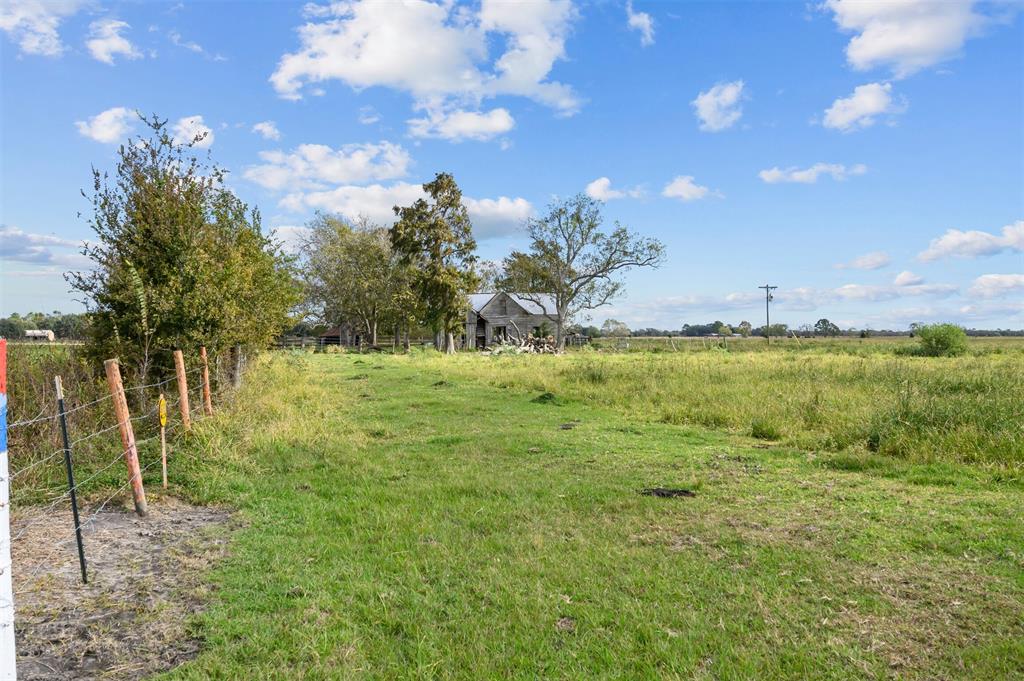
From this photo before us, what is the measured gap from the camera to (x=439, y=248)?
44.8m

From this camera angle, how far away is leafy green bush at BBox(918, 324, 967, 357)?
33.7 m

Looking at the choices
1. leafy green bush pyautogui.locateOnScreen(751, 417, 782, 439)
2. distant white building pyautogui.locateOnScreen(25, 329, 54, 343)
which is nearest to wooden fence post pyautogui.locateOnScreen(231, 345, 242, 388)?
distant white building pyautogui.locateOnScreen(25, 329, 54, 343)

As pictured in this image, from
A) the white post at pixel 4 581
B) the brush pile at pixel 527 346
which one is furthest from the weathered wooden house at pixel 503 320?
the white post at pixel 4 581

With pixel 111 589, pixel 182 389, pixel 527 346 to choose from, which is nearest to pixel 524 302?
pixel 527 346

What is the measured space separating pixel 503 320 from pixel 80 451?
49.8 meters

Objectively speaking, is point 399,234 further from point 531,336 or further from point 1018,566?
point 1018,566

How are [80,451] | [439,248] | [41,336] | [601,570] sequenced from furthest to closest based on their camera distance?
1. [439,248]
2. [41,336]
3. [80,451]
4. [601,570]

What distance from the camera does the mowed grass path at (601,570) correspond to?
3.47 meters

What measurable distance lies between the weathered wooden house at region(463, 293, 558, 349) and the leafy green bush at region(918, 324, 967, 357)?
2979 cm

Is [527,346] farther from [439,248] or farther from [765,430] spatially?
[765,430]

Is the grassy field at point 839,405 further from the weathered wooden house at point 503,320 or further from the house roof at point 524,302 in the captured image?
the house roof at point 524,302

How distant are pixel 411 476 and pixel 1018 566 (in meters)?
5.97

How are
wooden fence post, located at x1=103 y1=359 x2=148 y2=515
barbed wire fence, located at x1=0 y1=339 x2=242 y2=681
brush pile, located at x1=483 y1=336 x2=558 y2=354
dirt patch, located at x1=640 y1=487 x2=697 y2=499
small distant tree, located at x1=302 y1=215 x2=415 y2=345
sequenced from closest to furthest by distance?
1. barbed wire fence, located at x1=0 y1=339 x2=242 y2=681
2. wooden fence post, located at x1=103 y1=359 x2=148 y2=515
3. dirt patch, located at x1=640 y1=487 x2=697 y2=499
4. brush pile, located at x1=483 y1=336 x2=558 y2=354
5. small distant tree, located at x1=302 y1=215 x2=415 y2=345

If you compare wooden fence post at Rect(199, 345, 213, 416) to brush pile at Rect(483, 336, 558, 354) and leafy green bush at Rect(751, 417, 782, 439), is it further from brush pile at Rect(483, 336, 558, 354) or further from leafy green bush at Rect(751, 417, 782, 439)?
brush pile at Rect(483, 336, 558, 354)
